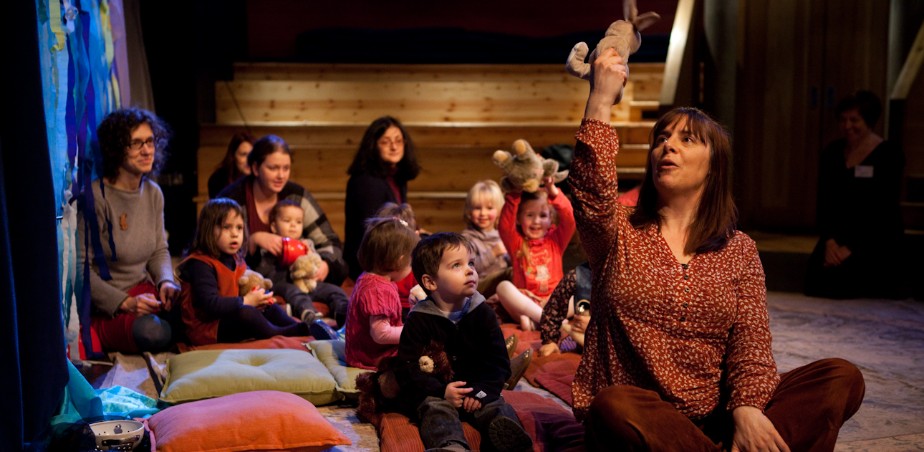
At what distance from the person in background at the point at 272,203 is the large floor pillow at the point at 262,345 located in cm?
76

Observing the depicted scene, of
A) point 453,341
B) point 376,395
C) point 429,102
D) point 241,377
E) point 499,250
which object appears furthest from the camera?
point 429,102

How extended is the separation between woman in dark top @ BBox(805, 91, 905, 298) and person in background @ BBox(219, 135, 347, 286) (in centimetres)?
258

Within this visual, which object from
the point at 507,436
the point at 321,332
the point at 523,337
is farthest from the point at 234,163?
the point at 507,436

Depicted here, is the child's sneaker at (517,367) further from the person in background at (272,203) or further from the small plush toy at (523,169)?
the person in background at (272,203)

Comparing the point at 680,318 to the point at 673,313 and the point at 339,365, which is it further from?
the point at 339,365

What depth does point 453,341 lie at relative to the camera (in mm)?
2770

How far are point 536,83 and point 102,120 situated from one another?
480 cm

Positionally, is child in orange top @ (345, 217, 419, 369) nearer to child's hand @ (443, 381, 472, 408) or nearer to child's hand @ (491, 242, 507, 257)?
child's hand @ (443, 381, 472, 408)

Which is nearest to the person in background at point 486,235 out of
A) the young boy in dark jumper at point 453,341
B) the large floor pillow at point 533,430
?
the large floor pillow at point 533,430

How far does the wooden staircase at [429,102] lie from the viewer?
7.39 metres

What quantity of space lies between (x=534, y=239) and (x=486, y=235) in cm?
43

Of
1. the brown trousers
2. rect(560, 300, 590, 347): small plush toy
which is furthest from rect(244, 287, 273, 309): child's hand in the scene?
the brown trousers

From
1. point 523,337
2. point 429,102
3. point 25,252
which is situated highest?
point 429,102

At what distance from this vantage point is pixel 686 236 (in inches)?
89.5
